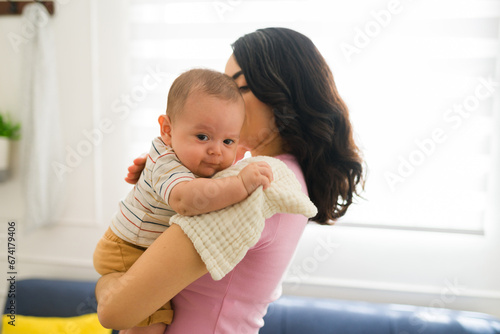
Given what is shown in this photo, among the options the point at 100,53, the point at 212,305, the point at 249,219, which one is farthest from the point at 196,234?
the point at 100,53

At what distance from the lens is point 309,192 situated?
110 centimetres

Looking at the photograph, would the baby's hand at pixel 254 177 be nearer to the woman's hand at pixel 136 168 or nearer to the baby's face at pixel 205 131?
the baby's face at pixel 205 131

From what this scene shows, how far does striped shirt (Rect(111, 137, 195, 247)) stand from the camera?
833 millimetres

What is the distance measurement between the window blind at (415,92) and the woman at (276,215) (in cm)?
97

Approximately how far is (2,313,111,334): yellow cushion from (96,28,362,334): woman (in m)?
1.24

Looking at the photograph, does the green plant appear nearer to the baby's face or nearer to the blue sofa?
the blue sofa

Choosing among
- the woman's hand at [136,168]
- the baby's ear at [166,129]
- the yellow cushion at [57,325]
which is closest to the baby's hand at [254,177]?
the baby's ear at [166,129]

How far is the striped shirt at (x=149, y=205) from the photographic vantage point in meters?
0.83

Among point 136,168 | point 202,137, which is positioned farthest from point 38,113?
point 202,137

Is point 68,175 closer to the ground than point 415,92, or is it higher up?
closer to the ground

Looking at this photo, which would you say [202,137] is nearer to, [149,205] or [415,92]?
[149,205]

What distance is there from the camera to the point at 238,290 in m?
0.88

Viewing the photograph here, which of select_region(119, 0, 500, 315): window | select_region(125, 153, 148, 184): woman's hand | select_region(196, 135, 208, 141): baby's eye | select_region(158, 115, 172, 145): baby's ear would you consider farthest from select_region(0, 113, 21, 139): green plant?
select_region(196, 135, 208, 141): baby's eye

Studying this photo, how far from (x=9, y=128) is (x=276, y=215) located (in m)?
2.12
